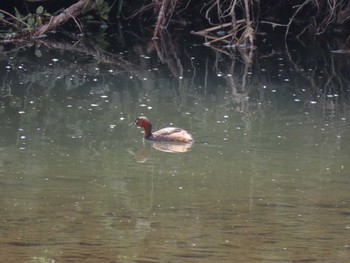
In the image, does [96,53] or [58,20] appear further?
[58,20]

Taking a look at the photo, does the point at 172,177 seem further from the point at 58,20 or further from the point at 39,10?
the point at 58,20

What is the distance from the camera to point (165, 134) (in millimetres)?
10172

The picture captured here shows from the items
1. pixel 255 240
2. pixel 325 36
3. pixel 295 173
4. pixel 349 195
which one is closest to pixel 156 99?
pixel 295 173

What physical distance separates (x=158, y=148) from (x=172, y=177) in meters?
1.52

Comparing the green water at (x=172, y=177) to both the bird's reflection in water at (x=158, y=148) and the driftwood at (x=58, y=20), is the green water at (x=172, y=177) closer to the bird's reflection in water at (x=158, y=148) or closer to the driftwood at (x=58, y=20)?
the bird's reflection in water at (x=158, y=148)

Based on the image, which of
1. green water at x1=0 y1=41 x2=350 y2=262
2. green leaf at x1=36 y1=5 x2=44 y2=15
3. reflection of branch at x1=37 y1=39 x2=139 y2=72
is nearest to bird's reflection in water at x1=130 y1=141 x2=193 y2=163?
green water at x1=0 y1=41 x2=350 y2=262

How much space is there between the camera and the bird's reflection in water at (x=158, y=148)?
9.31 m

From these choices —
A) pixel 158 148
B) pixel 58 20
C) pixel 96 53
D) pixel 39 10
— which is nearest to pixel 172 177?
pixel 158 148

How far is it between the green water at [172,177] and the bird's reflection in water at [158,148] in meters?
0.03

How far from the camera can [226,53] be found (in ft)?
56.5

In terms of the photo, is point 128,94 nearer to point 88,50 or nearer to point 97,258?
point 88,50

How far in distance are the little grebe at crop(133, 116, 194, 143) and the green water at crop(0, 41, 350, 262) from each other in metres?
0.12

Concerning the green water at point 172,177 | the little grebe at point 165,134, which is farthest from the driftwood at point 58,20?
the little grebe at point 165,134

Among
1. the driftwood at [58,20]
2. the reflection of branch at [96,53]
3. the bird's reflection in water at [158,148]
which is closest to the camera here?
the bird's reflection in water at [158,148]
